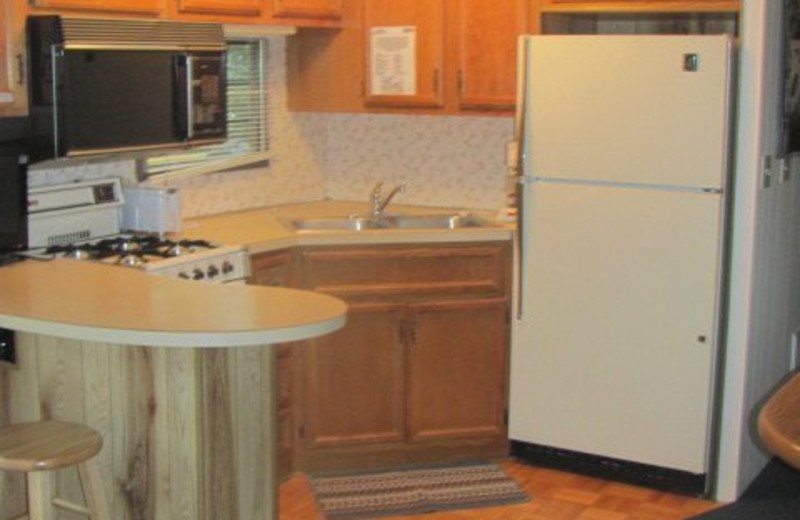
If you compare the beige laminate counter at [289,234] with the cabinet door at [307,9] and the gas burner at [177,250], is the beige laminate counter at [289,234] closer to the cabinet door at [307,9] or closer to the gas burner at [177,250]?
→ the gas burner at [177,250]

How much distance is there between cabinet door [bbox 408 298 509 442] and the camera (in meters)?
4.53

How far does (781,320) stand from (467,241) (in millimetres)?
1289

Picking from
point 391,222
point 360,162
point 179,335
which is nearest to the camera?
point 179,335

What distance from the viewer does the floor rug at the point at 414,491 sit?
4.19 metres

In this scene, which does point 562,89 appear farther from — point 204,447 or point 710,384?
point 204,447

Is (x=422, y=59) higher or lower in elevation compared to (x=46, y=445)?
higher

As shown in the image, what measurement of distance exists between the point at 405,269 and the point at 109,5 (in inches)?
55.6

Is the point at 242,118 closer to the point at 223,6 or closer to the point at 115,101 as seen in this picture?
the point at 223,6

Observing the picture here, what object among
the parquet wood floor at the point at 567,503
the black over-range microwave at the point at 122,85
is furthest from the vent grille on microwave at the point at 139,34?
the parquet wood floor at the point at 567,503

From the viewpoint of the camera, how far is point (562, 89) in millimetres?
4309

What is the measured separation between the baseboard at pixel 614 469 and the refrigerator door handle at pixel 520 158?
538mm

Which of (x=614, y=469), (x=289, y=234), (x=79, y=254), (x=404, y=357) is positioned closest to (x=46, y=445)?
(x=79, y=254)

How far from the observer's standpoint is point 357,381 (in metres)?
4.52

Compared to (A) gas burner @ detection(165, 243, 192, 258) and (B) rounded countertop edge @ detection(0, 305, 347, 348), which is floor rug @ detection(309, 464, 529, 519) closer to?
(A) gas burner @ detection(165, 243, 192, 258)
